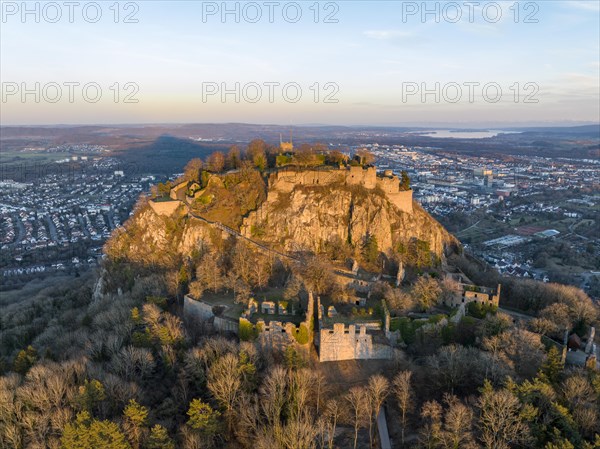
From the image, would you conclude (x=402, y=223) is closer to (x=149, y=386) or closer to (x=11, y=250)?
(x=149, y=386)

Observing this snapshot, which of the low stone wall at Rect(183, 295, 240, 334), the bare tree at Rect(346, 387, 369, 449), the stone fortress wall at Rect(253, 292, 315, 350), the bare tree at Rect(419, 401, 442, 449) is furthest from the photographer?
the low stone wall at Rect(183, 295, 240, 334)

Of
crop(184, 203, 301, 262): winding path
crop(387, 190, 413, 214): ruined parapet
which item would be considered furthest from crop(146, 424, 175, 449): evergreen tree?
crop(387, 190, 413, 214): ruined parapet

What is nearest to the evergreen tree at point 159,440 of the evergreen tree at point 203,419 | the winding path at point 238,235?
the evergreen tree at point 203,419

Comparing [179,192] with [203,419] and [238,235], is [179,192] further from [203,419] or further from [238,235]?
[203,419]

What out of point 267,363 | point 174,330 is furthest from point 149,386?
point 267,363

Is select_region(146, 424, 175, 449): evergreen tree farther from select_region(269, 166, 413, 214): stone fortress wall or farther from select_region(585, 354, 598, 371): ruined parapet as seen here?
select_region(269, 166, 413, 214): stone fortress wall

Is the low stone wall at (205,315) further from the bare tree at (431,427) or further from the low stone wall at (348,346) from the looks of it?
the bare tree at (431,427)
